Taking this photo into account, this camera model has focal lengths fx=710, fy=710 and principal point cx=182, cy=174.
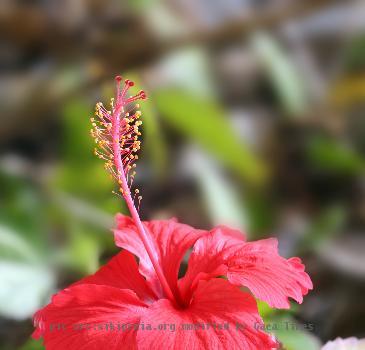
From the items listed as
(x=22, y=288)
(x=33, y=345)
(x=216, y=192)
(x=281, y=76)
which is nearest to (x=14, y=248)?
(x=22, y=288)

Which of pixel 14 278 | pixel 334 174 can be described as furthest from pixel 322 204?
pixel 14 278

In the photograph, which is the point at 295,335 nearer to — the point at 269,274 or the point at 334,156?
the point at 269,274

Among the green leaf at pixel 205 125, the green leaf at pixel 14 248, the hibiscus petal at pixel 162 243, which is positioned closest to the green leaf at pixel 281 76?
the green leaf at pixel 205 125

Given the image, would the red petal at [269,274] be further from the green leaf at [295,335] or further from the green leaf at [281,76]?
the green leaf at [281,76]

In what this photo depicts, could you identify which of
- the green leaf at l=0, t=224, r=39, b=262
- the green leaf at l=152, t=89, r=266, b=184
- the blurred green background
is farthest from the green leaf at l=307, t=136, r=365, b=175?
the green leaf at l=0, t=224, r=39, b=262

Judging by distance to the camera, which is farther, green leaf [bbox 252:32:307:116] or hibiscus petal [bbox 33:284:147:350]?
green leaf [bbox 252:32:307:116]

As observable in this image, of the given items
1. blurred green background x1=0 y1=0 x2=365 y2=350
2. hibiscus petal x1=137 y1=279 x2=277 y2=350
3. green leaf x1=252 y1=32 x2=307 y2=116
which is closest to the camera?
hibiscus petal x1=137 y1=279 x2=277 y2=350

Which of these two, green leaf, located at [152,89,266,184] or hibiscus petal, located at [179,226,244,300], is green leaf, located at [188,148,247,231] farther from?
hibiscus petal, located at [179,226,244,300]
